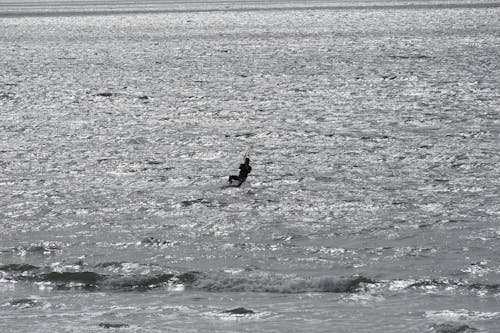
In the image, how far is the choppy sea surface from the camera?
997 centimetres

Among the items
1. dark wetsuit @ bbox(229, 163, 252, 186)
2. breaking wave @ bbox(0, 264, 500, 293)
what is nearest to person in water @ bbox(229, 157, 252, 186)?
dark wetsuit @ bbox(229, 163, 252, 186)

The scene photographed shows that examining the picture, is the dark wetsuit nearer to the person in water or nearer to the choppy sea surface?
the person in water

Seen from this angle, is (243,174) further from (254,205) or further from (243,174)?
(254,205)

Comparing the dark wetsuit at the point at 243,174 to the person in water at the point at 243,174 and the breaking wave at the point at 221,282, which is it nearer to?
the person in water at the point at 243,174

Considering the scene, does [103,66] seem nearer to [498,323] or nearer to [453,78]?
[453,78]

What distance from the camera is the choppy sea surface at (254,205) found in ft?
32.7

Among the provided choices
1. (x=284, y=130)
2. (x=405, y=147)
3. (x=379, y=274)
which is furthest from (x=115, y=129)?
(x=379, y=274)

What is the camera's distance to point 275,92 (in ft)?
88.0

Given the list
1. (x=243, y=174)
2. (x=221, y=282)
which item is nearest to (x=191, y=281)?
(x=221, y=282)

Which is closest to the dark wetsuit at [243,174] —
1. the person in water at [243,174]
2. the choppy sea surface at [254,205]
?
the person in water at [243,174]

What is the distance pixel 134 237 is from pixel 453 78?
18533 mm

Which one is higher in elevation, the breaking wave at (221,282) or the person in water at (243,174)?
the person in water at (243,174)

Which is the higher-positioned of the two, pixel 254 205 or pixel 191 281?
pixel 254 205

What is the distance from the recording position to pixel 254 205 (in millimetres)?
13891
